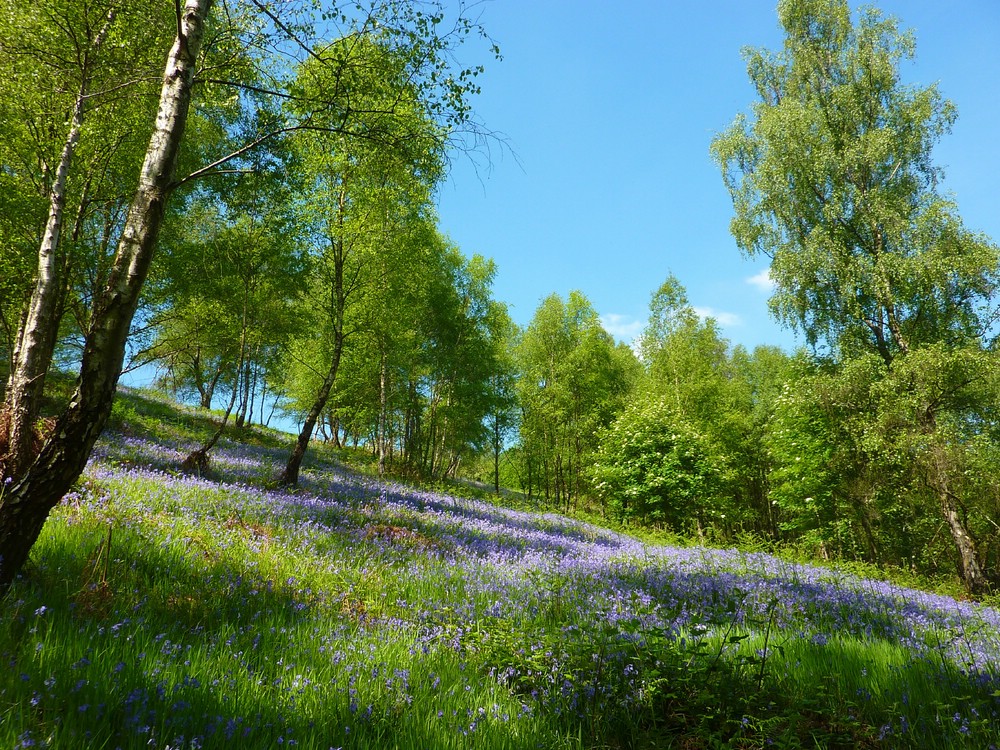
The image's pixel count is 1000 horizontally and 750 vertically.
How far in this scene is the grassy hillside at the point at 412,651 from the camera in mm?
2465

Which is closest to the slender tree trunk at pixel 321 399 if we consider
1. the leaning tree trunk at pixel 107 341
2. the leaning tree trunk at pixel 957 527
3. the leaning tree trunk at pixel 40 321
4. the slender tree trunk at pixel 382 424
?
the leaning tree trunk at pixel 40 321

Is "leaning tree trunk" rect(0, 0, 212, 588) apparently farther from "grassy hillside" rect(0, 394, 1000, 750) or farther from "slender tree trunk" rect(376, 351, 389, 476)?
"slender tree trunk" rect(376, 351, 389, 476)

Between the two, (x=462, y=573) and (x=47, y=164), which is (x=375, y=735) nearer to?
(x=462, y=573)

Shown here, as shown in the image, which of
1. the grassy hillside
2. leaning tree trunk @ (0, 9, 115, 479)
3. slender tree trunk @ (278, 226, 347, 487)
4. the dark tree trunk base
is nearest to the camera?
the grassy hillside

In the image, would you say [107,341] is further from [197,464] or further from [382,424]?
[382,424]

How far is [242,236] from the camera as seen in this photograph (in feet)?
61.1

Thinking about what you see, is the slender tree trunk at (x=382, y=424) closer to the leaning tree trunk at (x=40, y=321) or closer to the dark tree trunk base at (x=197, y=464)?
the dark tree trunk base at (x=197, y=464)

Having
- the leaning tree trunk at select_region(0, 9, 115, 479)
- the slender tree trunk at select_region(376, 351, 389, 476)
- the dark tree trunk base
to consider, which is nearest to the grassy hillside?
the leaning tree trunk at select_region(0, 9, 115, 479)

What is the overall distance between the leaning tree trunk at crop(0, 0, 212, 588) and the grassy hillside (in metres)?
0.51

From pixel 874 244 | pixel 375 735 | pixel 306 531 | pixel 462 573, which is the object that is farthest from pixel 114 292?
pixel 874 244

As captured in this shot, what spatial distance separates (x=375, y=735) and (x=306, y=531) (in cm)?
459

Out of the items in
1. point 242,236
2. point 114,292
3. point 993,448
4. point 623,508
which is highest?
point 242,236

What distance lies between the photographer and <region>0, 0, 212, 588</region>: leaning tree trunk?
3189mm

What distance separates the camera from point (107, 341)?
3471 mm
